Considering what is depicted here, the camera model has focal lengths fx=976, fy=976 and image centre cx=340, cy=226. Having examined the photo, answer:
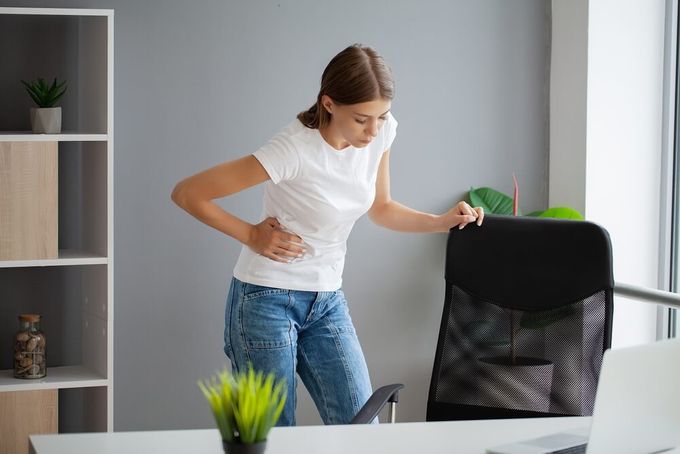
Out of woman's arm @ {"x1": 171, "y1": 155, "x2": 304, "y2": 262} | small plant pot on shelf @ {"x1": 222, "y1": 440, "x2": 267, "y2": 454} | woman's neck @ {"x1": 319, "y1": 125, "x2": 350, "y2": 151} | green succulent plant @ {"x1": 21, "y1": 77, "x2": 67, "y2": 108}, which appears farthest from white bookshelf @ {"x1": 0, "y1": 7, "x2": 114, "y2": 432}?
small plant pot on shelf @ {"x1": 222, "y1": 440, "x2": 267, "y2": 454}

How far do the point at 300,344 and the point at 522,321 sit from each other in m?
0.60

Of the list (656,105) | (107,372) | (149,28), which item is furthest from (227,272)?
(656,105)

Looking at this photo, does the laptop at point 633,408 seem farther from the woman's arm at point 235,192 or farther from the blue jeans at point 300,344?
the woman's arm at point 235,192

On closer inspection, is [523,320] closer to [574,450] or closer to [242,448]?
[574,450]

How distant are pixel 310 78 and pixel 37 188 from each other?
3.36ft

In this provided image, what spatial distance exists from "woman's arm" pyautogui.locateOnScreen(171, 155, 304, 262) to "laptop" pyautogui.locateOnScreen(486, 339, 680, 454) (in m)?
0.95

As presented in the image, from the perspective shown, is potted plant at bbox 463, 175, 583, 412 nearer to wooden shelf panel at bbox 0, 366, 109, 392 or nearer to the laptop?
the laptop

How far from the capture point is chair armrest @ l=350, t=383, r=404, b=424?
195 cm

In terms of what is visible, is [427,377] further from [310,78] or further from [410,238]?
[310,78]

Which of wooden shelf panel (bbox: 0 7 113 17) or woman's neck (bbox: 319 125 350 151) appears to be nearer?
woman's neck (bbox: 319 125 350 151)

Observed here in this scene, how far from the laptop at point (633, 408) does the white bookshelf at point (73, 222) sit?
1.68m

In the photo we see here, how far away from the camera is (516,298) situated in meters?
2.21

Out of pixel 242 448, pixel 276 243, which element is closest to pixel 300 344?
pixel 276 243

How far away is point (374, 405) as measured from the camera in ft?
6.65
